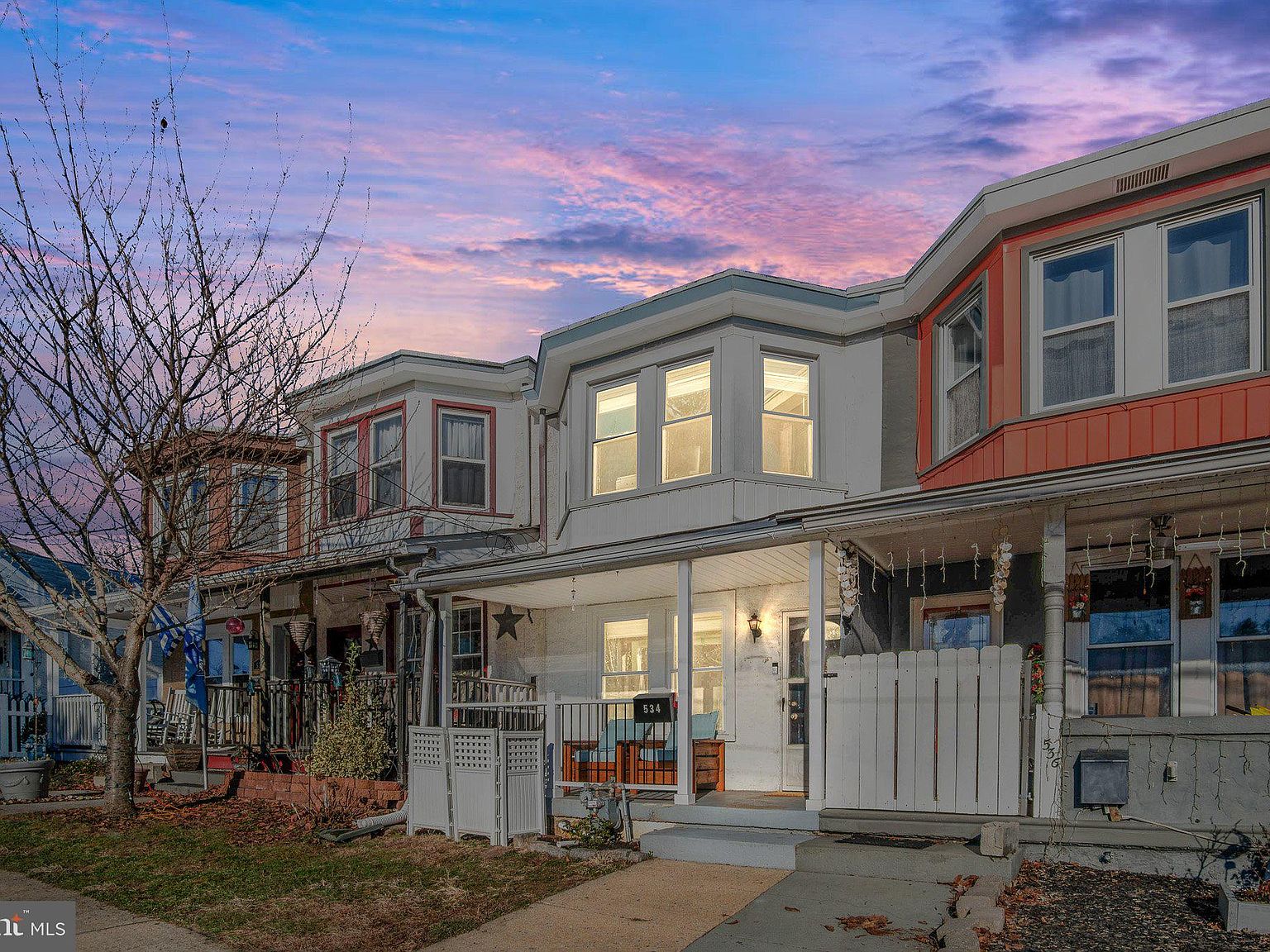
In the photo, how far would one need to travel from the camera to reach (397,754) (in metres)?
13.3

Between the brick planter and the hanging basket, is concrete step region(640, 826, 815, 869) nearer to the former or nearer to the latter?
the brick planter

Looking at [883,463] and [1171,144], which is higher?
[1171,144]

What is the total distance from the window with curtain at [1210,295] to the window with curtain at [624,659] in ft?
23.6

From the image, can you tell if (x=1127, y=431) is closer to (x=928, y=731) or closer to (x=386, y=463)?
(x=928, y=731)

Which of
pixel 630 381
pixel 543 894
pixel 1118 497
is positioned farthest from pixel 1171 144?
pixel 543 894

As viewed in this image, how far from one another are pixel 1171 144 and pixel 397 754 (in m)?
10.5

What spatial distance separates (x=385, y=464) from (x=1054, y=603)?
11.6 metres

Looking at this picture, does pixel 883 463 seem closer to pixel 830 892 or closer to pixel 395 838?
pixel 830 892

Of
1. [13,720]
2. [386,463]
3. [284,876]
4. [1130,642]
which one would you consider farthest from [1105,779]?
[13,720]

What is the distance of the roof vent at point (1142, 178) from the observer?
32.5 ft

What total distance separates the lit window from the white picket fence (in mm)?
9297

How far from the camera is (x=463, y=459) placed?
17.5 meters

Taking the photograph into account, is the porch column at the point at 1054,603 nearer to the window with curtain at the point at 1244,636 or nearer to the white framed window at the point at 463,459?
the window with curtain at the point at 1244,636

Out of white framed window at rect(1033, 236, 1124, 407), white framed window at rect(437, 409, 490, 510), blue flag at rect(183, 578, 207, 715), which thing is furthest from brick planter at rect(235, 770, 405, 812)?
white framed window at rect(1033, 236, 1124, 407)
